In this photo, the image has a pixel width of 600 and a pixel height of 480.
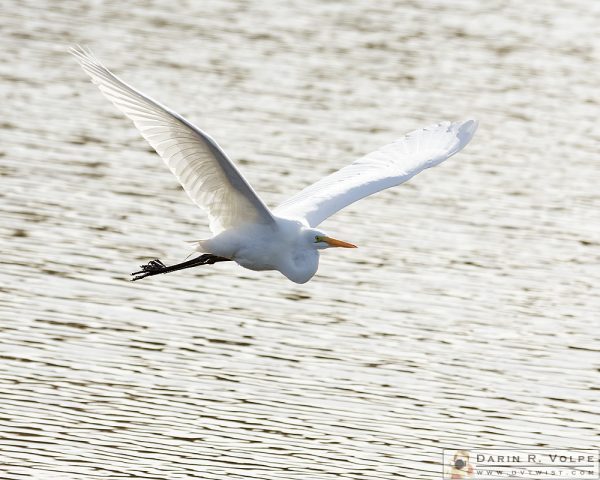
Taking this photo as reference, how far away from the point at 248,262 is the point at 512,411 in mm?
2271

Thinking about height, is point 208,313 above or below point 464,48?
below

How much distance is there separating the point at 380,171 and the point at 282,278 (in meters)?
2.68

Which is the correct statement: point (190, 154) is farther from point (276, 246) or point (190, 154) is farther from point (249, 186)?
point (276, 246)

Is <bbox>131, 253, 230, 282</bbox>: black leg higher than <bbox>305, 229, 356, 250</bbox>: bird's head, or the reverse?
<bbox>305, 229, 356, 250</bbox>: bird's head

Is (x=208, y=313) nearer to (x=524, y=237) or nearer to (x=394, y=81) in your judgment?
(x=524, y=237)

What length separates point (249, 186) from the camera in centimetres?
948

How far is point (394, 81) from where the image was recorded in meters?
21.6

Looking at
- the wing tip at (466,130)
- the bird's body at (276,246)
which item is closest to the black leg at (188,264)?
the bird's body at (276,246)

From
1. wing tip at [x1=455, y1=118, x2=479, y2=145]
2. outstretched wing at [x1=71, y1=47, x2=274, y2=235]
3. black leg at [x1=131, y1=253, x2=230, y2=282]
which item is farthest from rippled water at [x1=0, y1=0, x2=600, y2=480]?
wing tip at [x1=455, y1=118, x2=479, y2=145]

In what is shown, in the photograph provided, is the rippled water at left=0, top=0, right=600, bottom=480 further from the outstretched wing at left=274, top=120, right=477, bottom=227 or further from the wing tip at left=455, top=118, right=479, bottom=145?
the wing tip at left=455, top=118, right=479, bottom=145

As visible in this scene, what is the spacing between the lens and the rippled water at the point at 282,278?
10.2 metres

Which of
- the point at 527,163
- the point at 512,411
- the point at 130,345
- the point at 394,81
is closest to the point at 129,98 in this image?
the point at 130,345

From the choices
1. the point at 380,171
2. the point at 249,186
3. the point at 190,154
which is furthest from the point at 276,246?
the point at 380,171

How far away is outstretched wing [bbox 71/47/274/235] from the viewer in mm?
9078
